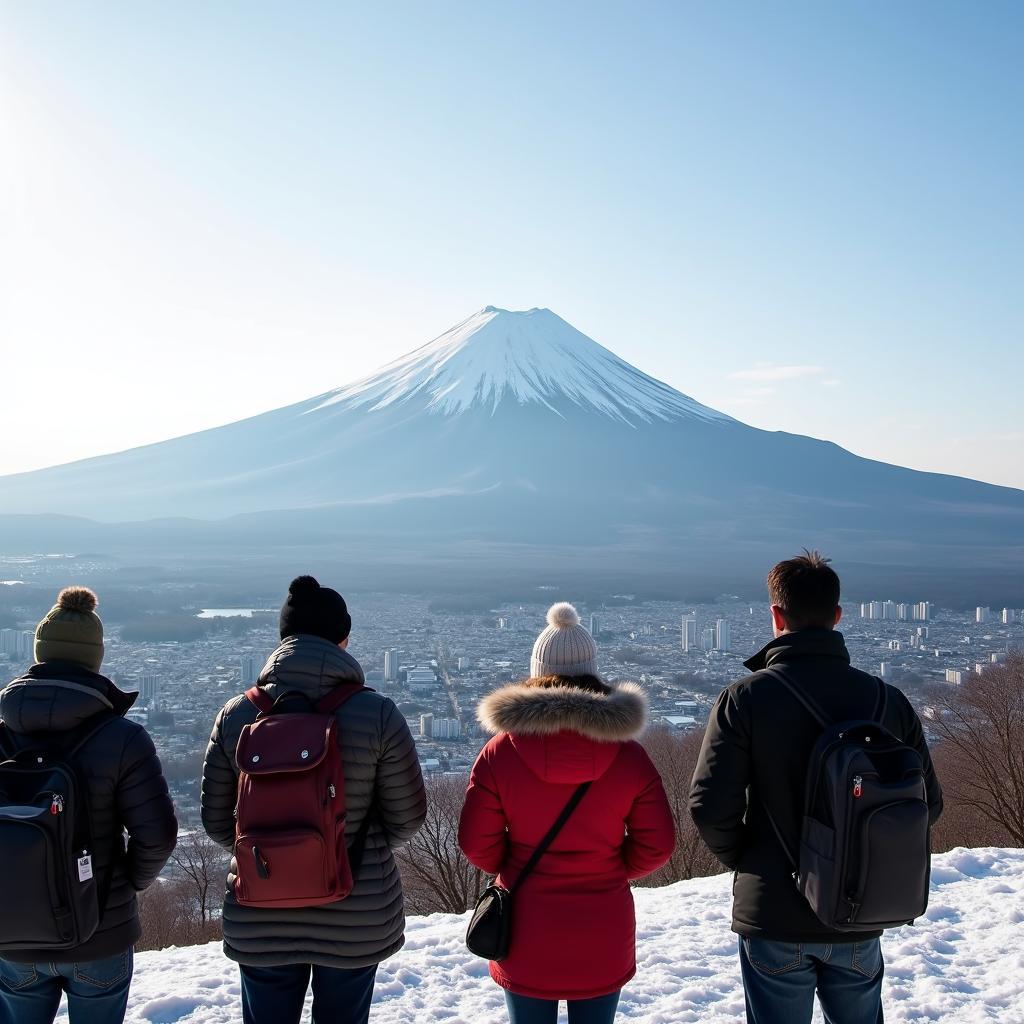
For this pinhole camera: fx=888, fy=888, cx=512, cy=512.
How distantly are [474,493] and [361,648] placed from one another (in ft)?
213

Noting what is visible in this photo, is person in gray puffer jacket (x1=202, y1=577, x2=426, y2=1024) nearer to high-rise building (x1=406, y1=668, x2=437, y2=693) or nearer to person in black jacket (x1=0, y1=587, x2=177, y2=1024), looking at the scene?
person in black jacket (x1=0, y1=587, x2=177, y2=1024)

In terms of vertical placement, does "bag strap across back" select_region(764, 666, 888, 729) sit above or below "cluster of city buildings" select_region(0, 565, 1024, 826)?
above

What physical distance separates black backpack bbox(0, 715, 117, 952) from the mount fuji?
69.1m

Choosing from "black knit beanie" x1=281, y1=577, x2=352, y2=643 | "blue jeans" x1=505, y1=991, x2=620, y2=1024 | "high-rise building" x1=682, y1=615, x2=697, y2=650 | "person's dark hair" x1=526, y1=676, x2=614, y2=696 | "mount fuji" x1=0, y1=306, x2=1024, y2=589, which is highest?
"mount fuji" x1=0, y1=306, x2=1024, y2=589

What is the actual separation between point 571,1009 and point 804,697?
3.71 feet

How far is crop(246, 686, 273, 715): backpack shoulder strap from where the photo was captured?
254cm

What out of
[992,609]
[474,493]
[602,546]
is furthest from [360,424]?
[992,609]

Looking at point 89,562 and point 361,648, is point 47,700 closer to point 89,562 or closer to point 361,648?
point 361,648

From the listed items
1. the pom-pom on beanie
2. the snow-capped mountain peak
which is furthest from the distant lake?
the snow-capped mountain peak

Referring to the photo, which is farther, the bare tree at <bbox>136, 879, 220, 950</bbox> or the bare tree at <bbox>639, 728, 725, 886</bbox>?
the bare tree at <bbox>639, 728, 725, 886</bbox>

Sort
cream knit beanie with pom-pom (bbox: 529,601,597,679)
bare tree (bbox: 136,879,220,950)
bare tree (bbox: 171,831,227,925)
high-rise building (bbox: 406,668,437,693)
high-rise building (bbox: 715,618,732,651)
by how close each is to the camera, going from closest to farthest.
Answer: cream knit beanie with pom-pom (bbox: 529,601,597,679) → bare tree (bbox: 136,879,220,950) → bare tree (bbox: 171,831,227,925) → high-rise building (bbox: 406,668,437,693) → high-rise building (bbox: 715,618,732,651)

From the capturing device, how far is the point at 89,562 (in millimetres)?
64562

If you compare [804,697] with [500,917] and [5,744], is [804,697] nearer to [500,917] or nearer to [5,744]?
[500,917]

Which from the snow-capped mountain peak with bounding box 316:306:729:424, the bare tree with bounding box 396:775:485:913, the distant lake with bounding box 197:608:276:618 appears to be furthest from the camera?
the snow-capped mountain peak with bounding box 316:306:729:424
